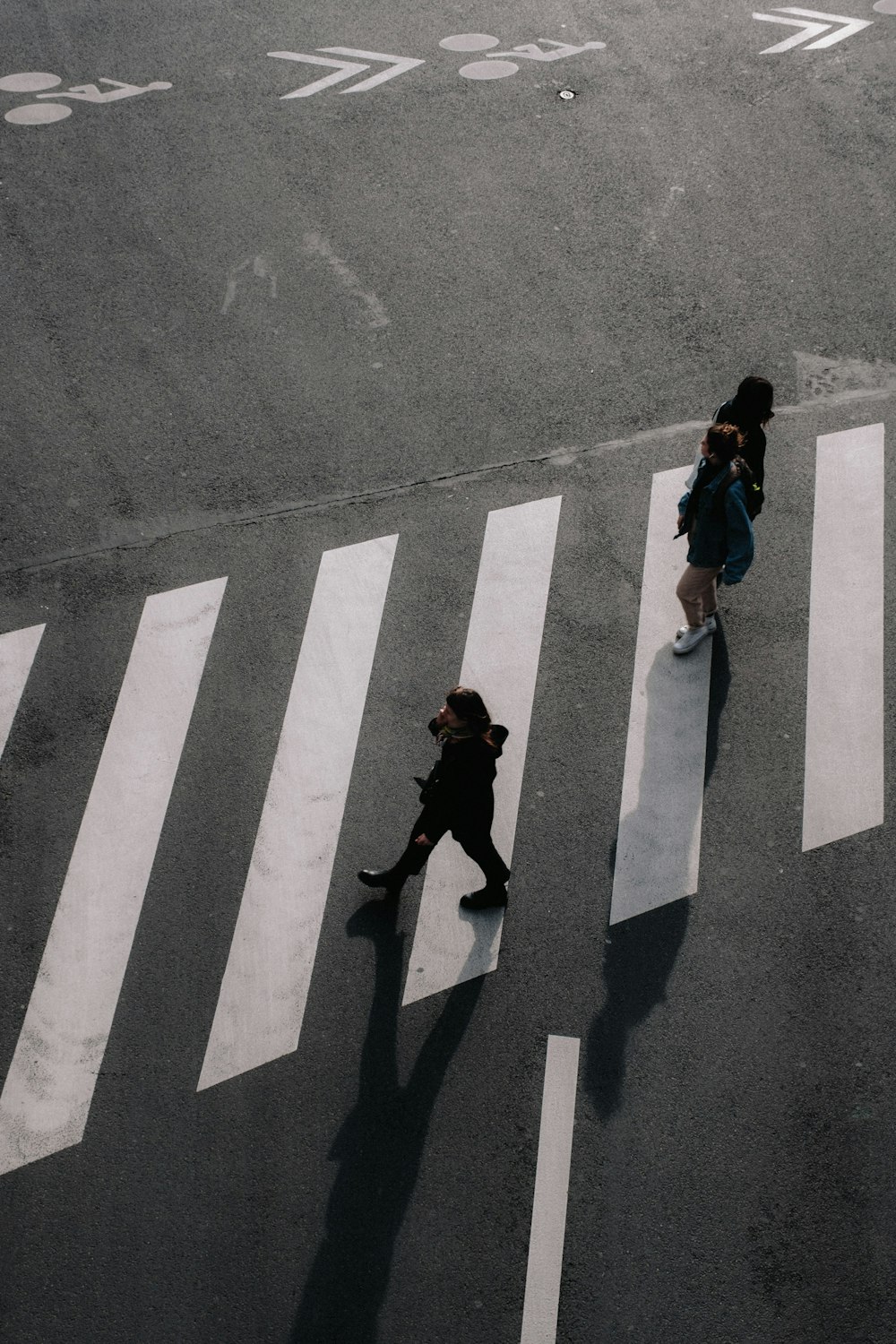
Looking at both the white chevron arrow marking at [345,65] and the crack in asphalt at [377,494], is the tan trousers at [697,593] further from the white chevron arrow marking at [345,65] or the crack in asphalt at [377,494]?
the white chevron arrow marking at [345,65]

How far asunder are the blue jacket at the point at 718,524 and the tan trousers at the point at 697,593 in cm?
10

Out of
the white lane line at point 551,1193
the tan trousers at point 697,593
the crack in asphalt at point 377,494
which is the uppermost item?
the crack in asphalt at point 377,494

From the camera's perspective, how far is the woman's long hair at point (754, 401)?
21.8 feet

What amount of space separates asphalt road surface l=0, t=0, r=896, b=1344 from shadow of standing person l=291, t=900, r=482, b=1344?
22 millimetres

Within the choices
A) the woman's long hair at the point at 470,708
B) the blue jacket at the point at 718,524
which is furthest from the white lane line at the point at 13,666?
the blue jacket at the point at 718,524

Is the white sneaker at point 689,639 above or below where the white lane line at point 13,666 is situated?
below

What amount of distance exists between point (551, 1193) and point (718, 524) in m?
3.84

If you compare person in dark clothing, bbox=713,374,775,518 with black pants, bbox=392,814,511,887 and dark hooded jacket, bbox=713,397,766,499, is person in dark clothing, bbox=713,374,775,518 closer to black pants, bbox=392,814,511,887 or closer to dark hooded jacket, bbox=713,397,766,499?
dark hooded jacket, bbox=713,397,766,499

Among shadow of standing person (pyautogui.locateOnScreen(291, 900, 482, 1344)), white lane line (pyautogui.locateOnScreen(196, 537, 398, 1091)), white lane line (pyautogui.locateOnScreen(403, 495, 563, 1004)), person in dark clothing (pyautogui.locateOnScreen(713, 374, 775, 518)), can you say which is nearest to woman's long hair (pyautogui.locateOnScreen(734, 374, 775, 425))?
person in dark clothing (pyautogui.locateOnScreen(713, 374, 775, 518))

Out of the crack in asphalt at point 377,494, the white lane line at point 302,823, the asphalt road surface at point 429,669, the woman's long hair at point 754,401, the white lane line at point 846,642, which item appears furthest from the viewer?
the crack in asphalt at point 377,494

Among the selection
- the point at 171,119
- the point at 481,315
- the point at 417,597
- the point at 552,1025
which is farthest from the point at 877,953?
the point at 171,119

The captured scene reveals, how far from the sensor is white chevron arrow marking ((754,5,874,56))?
449 inches

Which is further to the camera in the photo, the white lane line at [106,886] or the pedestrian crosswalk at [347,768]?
the pedestrian crosswalk at [347,768]

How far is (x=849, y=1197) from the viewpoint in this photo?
5.82 meters
